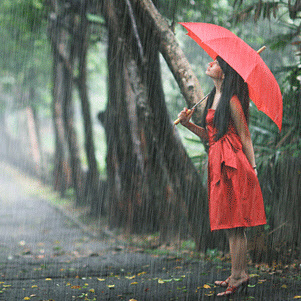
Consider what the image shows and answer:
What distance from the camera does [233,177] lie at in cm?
462

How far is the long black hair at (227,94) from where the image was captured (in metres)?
4.65

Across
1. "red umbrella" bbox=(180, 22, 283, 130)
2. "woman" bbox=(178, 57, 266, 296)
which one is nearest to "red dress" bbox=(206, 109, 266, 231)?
"woman" bbox=(178, 57, 266, 296)

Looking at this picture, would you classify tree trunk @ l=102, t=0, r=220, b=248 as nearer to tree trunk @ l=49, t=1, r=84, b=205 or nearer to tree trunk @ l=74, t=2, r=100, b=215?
tree trunk @ l=74, t=2, r=100, b=215

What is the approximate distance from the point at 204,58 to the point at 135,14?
23.7ft

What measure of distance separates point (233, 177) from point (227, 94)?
79 cm

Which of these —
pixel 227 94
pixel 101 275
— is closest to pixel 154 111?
pixel 101 275

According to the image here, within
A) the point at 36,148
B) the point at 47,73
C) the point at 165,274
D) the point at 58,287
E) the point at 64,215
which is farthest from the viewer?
the point at 36,148

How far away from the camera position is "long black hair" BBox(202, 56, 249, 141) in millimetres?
4648

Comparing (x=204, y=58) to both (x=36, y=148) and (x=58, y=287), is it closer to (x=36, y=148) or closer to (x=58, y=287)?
(x=58, y=287)

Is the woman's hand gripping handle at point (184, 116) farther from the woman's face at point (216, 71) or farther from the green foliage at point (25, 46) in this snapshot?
the green foliage at point (25, 46)

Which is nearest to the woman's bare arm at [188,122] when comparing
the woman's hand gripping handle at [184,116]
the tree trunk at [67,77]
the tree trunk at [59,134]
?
the woman's hand gripping handle at [184,116]

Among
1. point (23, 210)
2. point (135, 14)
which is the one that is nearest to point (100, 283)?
point (135, 14)

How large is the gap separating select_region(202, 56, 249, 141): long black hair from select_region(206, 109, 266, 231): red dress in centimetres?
9

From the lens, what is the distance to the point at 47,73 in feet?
78.5
